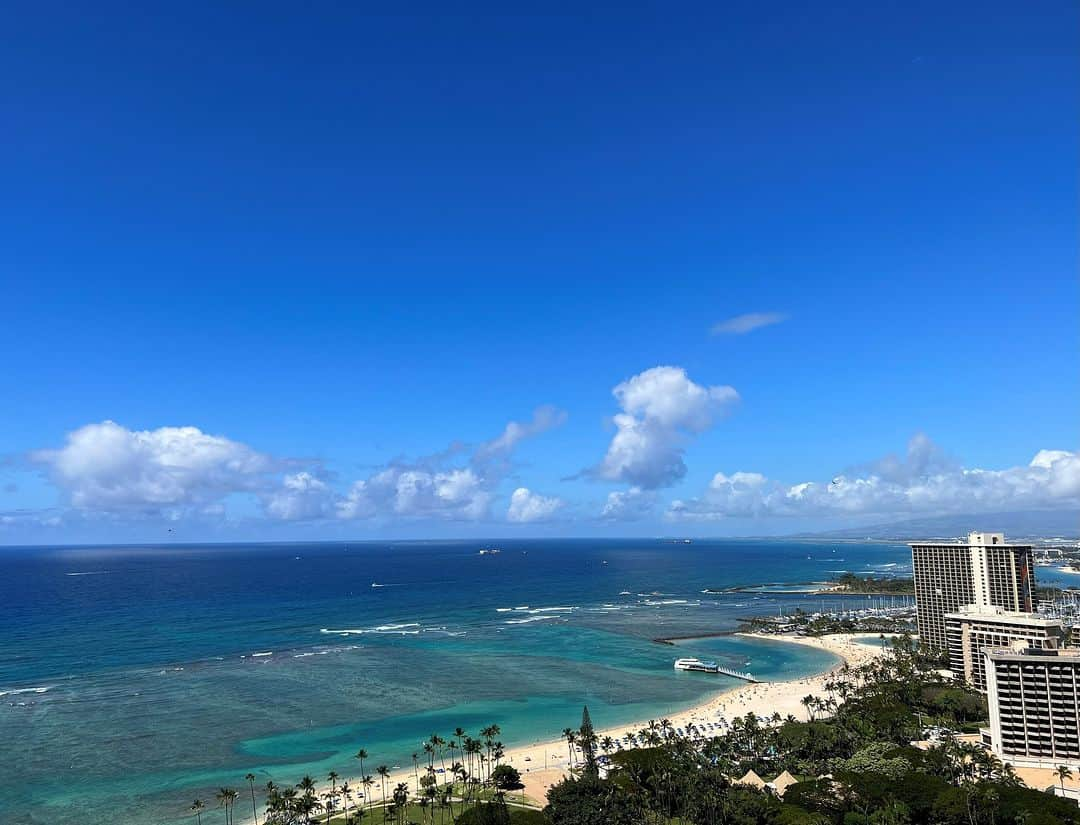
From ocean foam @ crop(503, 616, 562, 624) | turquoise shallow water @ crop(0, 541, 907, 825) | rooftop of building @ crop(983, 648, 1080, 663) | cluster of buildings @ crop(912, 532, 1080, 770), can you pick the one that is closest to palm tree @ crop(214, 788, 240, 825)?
turquoise shallow water @ crop(0, 541, 907, 825)

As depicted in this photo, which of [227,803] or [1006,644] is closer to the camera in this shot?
[227,803]

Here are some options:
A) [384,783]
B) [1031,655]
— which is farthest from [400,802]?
[1031,655]

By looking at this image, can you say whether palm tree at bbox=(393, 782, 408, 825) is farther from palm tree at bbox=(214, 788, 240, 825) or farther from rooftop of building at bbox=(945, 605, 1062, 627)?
rooftop of building at bbox=(945, 605, 1062, 627)

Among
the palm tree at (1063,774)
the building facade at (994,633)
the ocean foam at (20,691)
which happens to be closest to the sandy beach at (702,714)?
the building facade at (994,633)

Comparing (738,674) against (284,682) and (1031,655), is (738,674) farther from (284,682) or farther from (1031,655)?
(284,682)

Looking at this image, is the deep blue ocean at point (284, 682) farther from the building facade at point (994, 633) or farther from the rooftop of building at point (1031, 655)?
the rooftop of building at point (1031, 655)

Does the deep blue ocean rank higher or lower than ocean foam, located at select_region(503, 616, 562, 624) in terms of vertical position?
higher
